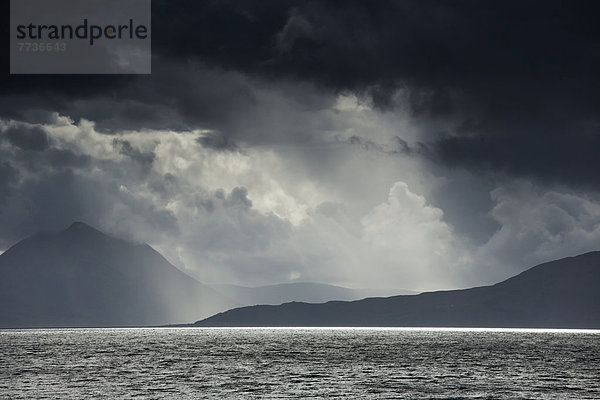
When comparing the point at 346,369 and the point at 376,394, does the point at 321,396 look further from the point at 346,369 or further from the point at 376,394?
the point at 346,369

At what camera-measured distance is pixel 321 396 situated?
86.4 metres

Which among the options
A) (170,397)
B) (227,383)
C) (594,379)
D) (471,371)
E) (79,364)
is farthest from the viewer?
(79,364)

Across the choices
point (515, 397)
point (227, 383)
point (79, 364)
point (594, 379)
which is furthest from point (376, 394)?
point (79, 364)

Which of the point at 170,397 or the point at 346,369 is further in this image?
the point at 346,369

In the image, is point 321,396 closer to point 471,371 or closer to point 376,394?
point 376,394

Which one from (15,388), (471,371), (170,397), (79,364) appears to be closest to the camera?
(170,397)

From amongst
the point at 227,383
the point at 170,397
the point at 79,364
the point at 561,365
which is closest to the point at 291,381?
the point at 227,383

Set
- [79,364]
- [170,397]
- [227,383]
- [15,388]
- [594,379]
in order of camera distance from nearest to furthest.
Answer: [170,397] < [15,388] < [227,383] < [594,379] < [79,364]

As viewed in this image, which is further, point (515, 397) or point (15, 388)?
point (15, 388)

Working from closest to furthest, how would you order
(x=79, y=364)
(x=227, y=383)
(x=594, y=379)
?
(x=227, y=383) → (x=594, y=379) → (x=79, y=364)

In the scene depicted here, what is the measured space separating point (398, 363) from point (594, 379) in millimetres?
48064

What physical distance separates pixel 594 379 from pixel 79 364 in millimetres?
95778

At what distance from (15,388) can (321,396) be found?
40.5 meters

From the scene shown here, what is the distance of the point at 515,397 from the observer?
85562 millimetres
